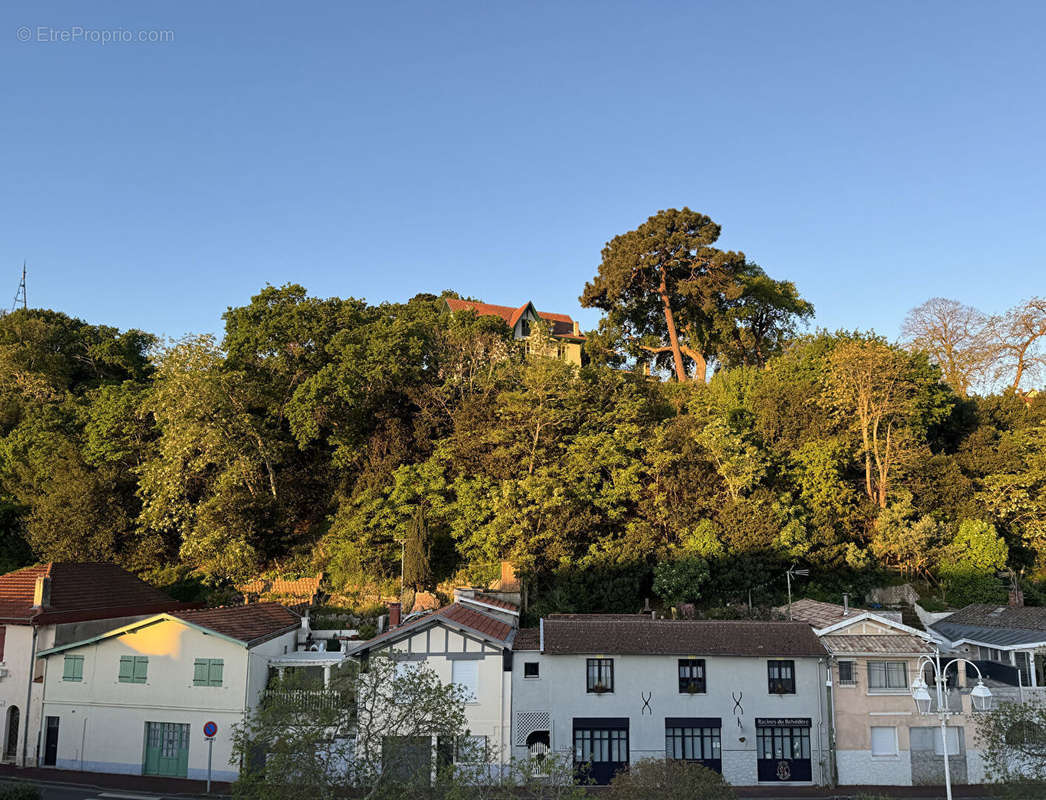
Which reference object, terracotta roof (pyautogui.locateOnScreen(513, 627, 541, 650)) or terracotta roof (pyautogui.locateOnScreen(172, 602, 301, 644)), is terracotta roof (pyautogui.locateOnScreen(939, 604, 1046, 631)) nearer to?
terracotta roof (pyautogui.locateOnScreen(513, 627, 541, 650))

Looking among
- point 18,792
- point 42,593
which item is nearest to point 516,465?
point 42,593

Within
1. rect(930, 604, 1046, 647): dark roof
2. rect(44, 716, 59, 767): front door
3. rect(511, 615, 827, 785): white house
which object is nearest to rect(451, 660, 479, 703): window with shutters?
rect(511, 615, 827, 785): white house

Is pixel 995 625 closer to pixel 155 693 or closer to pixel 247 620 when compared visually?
pixel 247 620

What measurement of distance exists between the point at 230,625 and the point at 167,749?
4.94m

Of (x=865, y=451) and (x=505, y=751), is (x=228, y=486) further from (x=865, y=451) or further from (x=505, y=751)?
(x=865, y=451)

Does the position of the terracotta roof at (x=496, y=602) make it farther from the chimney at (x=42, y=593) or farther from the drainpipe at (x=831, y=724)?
the chimney at (x=42, y=593)

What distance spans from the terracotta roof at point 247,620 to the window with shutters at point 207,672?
125cm

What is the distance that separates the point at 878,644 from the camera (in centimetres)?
2895

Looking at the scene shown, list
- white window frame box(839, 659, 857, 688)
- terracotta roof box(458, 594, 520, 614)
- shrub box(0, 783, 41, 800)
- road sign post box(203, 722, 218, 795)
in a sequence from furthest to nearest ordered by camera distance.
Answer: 1. terracotta roof box(458, 594, 520, 614)
2. white window frame box(839, 659, 857, 688)
3. road sign post box(203, 722, 218, 795)
4. shrub box(0, 783, 41, 800)

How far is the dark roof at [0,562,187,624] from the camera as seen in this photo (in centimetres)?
3296

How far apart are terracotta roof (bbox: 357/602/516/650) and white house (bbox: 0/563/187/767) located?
46.2 feet

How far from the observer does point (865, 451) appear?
1746 inches

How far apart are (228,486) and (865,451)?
36196 millimetres

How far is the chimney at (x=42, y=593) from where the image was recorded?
3284 cm
